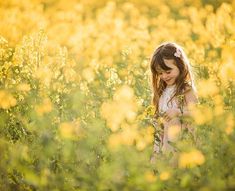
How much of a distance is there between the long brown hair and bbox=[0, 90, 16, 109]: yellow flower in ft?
2.79

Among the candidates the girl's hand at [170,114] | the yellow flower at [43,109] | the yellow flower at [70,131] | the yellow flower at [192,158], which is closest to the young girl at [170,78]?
the girl's hand at [170,114]

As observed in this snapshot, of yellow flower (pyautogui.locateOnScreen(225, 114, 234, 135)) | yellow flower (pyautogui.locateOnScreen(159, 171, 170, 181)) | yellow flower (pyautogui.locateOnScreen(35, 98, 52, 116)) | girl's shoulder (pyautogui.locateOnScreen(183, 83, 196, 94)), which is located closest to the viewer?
yellow flower (pyautogui.locateOnScreen(159, 171, 170, 181))

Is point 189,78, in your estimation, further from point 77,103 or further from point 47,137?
point 47,137

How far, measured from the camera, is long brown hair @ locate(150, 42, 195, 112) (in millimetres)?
3877

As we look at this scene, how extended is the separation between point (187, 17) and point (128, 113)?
21.1ft

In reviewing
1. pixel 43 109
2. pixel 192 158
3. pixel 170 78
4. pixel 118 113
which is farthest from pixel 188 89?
pixel 192 158

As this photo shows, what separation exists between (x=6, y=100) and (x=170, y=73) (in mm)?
965

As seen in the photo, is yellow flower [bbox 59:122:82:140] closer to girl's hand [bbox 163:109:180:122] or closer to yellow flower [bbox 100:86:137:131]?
yellow flower [bbox 100:86:137:131]

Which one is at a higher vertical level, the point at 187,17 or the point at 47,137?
the point at 187,17

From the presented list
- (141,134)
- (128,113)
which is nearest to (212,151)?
(141,134)

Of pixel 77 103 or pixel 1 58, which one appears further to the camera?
pixel 1 58

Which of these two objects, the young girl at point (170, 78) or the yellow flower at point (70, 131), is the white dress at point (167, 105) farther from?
the yellow flower at point (70, 131)

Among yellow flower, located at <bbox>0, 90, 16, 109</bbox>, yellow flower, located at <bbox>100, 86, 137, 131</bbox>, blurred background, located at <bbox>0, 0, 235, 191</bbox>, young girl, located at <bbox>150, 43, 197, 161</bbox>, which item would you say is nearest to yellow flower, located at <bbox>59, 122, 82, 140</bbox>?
blurred background, located at <bbox>0, 0, 235, 191</bbox>

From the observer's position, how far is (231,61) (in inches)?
175
